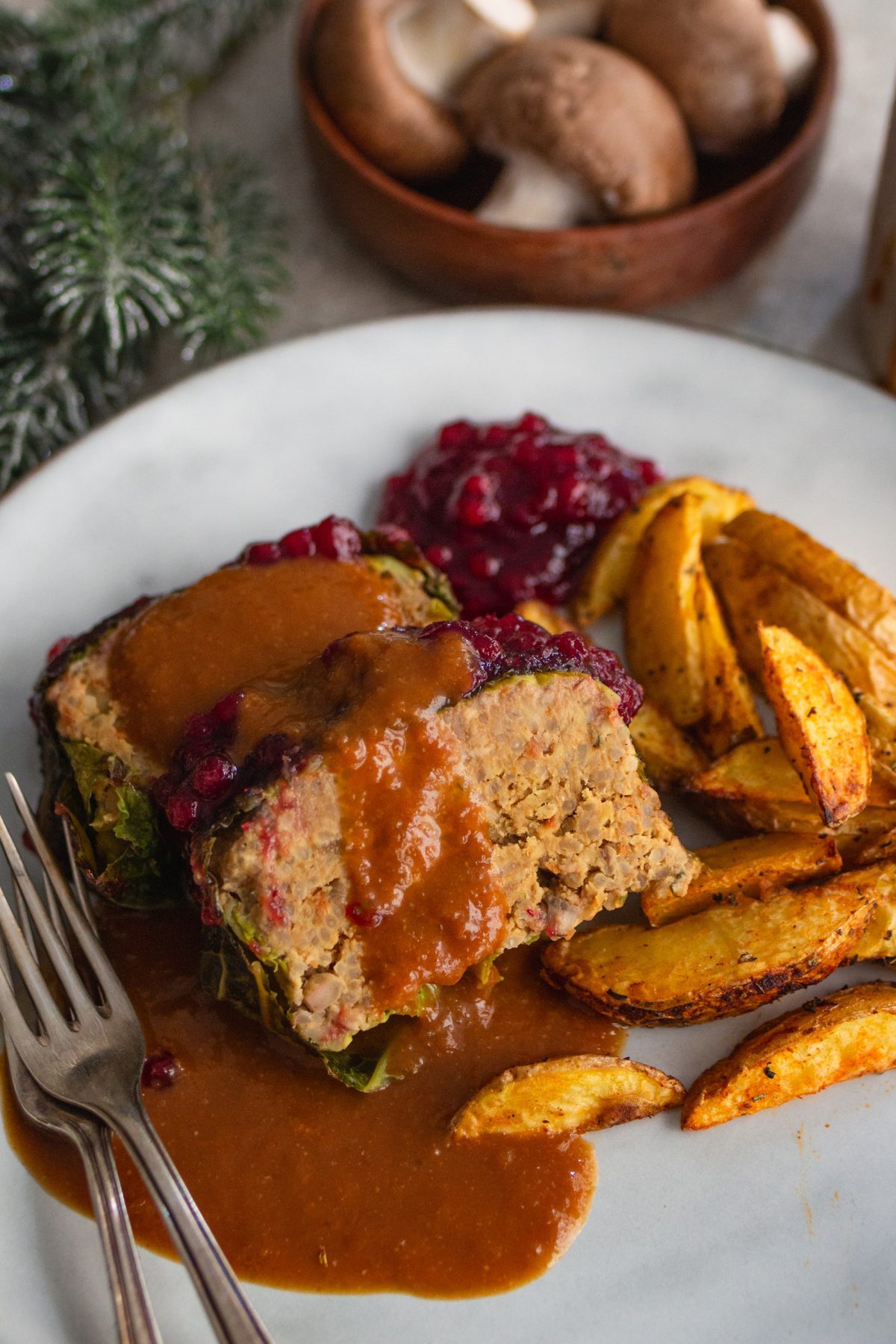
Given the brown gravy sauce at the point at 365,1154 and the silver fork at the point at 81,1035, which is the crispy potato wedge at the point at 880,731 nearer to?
the brown gravy sauce at the point at 365,1154

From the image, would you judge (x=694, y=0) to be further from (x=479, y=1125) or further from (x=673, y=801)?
(x=479, y=1125)

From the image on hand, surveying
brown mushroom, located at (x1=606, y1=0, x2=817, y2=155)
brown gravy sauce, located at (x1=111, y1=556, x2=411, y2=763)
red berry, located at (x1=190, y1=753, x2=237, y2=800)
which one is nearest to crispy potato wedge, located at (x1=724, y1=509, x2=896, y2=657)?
brown gravy sauce, located at (x1=111, y1=556, x2=411, y2=763)

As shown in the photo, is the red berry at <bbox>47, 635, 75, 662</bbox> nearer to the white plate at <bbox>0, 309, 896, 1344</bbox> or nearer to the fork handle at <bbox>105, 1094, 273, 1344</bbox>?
the white plate at <bbox>0, 309, 896, 1344</bbox>

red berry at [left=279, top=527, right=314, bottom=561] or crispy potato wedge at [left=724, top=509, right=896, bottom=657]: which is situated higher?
red berry at [left=279, top=527, right=314, bottom=561]

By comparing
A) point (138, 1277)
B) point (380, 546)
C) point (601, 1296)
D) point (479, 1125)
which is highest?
point (380, 546)

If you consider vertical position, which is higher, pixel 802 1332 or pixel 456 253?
pixel 456 253

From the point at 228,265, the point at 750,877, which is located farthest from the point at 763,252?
the point at 750,877

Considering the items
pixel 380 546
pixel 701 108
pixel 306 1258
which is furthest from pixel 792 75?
pixel 306 1258
